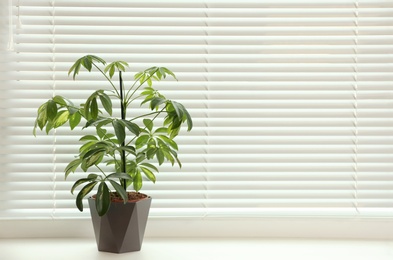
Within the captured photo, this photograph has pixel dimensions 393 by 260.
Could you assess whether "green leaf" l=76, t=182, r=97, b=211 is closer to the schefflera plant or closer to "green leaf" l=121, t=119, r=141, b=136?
the schefflera plant

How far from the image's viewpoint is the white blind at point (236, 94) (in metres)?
1.83

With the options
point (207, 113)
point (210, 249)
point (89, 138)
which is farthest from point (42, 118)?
point (210, 249)

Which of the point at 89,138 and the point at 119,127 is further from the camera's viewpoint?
the point at 89,138

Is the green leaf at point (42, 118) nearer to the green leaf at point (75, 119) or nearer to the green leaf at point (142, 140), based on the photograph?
the green leaf at point (75, 119)

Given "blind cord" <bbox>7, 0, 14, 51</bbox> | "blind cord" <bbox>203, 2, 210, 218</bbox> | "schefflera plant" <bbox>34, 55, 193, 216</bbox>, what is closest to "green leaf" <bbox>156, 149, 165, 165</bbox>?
"schefflera plant" <bbox>34, 55, 193, 216</bbox>

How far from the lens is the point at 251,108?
6.09 feet

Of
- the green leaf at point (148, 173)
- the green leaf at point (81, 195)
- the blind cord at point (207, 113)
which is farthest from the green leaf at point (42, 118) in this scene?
the blind cord at point (207, 113)

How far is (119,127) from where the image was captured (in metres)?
1.59

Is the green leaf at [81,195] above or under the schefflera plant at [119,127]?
under

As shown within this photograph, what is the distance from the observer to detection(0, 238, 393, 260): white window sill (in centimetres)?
169

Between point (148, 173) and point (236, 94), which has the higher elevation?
point (236, 94)

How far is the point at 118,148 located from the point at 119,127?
65mm

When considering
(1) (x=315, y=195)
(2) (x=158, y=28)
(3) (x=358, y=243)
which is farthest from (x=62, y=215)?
(3) (x=358, y=243)

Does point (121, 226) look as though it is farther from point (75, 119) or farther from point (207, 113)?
point (207, 113)
